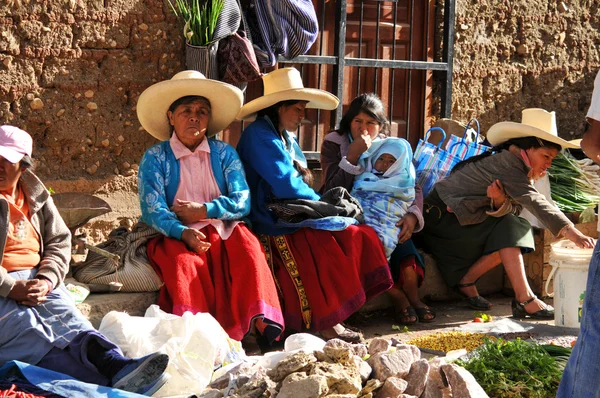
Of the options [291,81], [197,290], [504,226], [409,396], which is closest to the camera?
[409,396]

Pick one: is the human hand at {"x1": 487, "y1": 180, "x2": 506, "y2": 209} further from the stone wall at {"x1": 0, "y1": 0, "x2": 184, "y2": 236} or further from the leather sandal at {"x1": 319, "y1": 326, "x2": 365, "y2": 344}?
the stone wall at {"x1": 0, "y1": 0, "x2": 184, "y2": 236}

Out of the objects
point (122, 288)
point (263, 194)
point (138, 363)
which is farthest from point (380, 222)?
point (138, 363)

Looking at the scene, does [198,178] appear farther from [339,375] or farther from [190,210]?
[339,375]

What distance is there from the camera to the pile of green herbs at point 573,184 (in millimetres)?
7414

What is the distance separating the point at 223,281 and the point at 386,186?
4.49ft

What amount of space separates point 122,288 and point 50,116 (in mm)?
1638

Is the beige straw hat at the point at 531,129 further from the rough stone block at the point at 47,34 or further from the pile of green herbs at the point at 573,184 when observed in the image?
the rough stone block at the point at 47,34

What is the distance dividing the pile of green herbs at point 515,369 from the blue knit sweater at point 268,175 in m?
1.53

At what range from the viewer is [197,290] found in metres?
5.18

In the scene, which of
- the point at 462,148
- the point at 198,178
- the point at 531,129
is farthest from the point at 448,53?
the point at 198,178

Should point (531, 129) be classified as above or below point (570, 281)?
above

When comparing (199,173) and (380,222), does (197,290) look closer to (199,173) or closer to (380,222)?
(199,173)

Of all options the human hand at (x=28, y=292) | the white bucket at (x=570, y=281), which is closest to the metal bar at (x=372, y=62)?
the white bucket at (x=570, y=281)

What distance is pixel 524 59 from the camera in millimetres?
8547
